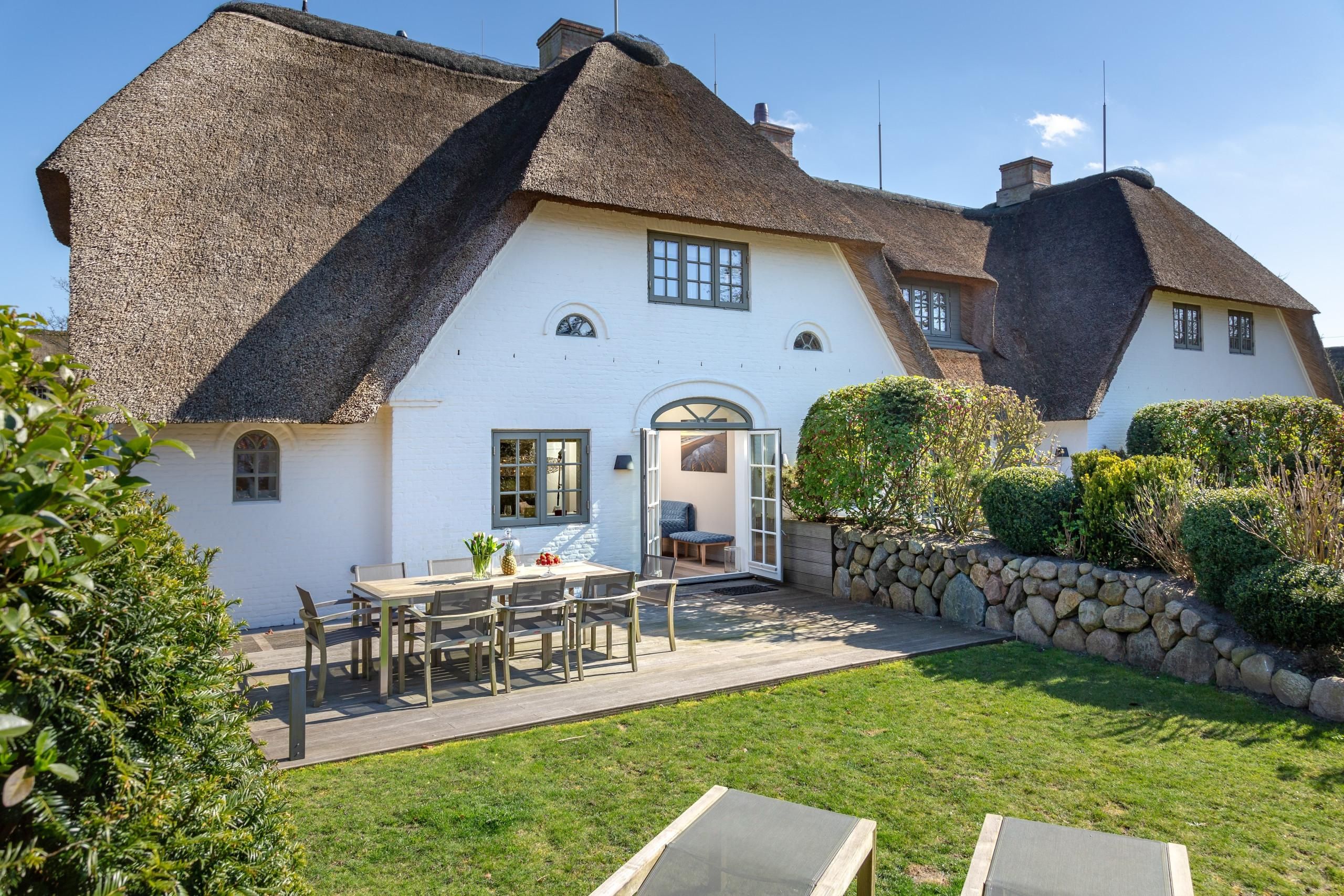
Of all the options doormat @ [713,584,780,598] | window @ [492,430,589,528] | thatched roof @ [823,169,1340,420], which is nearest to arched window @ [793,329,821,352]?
thatched roof @ [823,169,1340,420]

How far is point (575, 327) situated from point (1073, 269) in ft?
39.4

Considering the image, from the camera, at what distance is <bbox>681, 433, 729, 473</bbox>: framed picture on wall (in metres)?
15.3

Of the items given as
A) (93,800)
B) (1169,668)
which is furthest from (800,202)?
(93,800)

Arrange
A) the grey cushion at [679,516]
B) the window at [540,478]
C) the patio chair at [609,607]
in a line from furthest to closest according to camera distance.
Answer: the grey cushion at [679,516]
the window at [540,478]
the patio chair at [609,607]

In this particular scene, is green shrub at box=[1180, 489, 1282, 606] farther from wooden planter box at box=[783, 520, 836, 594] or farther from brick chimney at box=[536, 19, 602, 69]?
brick chimney at box=[536, 19, 602, 69]

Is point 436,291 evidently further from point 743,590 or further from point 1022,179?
point 1022,179

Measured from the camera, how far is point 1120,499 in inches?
308

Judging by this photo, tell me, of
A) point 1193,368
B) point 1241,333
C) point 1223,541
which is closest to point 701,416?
point 1223,541

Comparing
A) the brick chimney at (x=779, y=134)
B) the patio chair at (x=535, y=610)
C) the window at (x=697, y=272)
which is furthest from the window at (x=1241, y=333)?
the patio chair at (x=535, y=610)

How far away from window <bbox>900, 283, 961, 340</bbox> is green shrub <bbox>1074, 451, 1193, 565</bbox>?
8090 mm

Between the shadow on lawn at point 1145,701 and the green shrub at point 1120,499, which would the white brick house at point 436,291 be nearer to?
the green shrub at point 1120,499

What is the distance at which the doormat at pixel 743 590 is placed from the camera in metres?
Result: 11.2

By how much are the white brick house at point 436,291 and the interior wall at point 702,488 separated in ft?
1.35

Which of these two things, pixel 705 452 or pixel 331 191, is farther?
pixel 705 452
